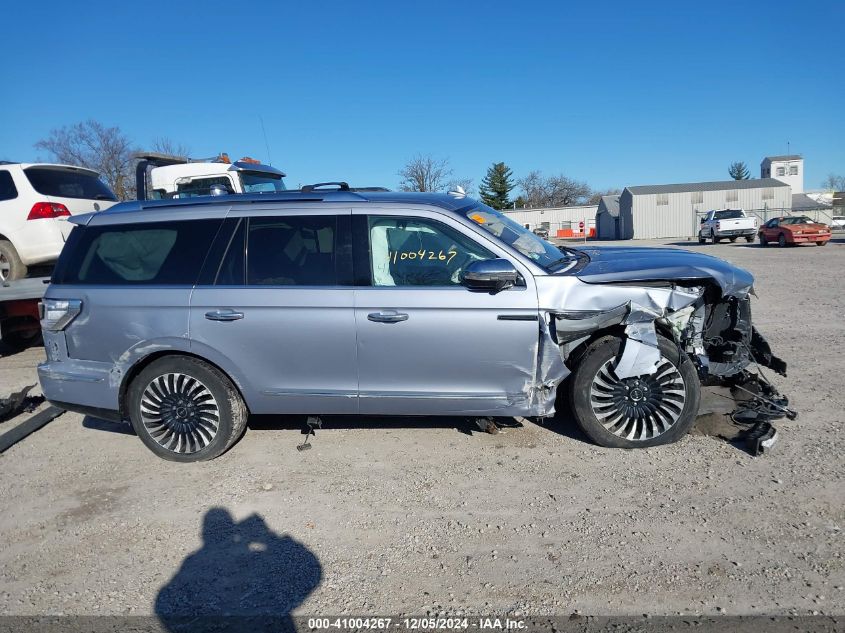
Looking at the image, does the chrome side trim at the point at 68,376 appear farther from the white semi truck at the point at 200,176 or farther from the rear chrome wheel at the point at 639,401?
the white semi truck at the point at 200,176

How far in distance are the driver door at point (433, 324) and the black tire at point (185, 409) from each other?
105 centimetres

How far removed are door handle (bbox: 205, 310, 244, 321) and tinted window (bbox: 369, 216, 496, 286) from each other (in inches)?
40.2

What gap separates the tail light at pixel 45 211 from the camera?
6.85 metres

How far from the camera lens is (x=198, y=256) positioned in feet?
13.7

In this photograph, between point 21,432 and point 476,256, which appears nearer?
point 476,256

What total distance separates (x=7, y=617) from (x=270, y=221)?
8.96 feet

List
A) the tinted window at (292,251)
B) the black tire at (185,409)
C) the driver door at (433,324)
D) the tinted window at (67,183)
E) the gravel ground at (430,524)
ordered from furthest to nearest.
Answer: the tinted window at (67,183), the black tire at (185,409), the tinted window at (292,251), the driver door at (433,324), the gravel ground at (430,524)

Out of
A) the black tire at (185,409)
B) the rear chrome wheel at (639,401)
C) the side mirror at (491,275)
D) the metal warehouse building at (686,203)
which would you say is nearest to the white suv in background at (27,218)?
the black tire at (185,409)

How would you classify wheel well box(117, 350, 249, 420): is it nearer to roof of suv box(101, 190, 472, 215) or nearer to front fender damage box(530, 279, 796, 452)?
roof of suv box(101, 190, 472, 215)

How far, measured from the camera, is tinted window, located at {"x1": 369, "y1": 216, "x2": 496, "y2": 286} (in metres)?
3.92

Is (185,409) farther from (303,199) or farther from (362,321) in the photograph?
(303,199)

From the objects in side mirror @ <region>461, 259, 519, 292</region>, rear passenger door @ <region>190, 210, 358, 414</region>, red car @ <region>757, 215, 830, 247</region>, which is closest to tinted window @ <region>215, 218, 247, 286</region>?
rear passenger door @ <region>190, 210, 358, 414</region>

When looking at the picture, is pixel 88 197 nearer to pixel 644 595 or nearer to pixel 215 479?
pixel 215 479

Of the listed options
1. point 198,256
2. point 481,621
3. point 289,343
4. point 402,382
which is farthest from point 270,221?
point 481,621
